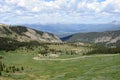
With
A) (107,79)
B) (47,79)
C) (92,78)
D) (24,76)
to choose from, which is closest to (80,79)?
(92,78)

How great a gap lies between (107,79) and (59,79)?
18.3 metres

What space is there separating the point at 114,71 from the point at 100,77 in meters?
8.76

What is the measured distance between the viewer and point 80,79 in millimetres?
82812

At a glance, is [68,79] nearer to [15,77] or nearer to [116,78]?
[116,78]

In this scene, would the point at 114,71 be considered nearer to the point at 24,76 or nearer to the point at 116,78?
the point at 116,78

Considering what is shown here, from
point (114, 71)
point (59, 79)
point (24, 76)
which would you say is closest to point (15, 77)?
point (24, 76)

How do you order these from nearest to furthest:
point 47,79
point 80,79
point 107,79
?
point 107,79 < point 80,79 < point 47,79

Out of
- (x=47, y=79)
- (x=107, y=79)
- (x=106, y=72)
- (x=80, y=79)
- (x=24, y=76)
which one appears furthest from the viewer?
(x=24, y=76)

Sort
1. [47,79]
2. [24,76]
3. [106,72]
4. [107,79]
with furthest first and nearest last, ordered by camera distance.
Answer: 1. [24,76]
2. [47,79]
3. [106,72]
4. [107,79]

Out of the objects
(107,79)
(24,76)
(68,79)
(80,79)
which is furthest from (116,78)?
(24,76)

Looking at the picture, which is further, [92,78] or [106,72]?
[106,72]

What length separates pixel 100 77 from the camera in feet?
268

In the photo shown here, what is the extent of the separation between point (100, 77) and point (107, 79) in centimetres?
456

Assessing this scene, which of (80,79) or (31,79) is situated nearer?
(80,79)
